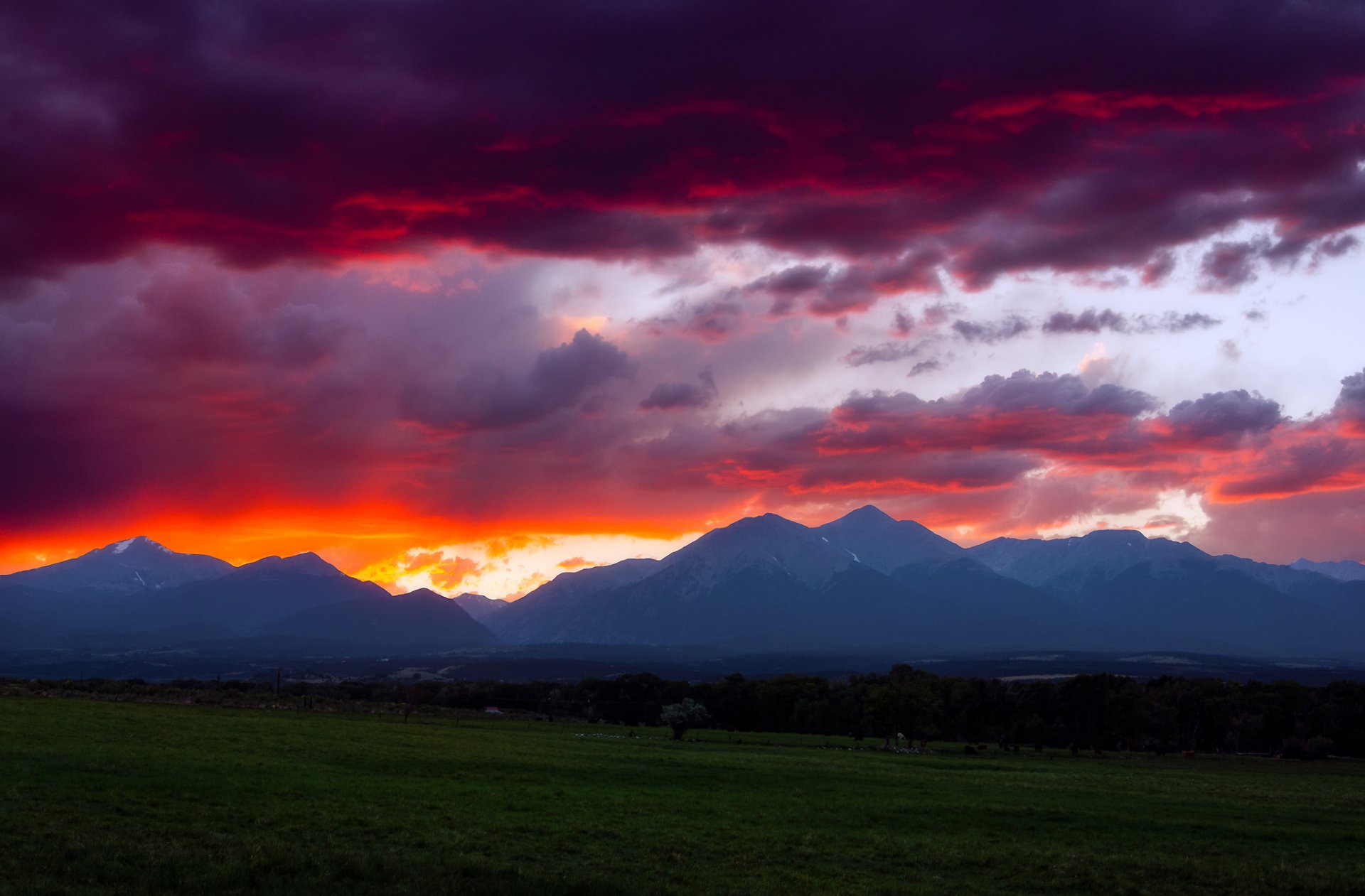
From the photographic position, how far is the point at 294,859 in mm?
22500

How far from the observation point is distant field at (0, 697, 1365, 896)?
74.5ft

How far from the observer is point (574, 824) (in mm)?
32281

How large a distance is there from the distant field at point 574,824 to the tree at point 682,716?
130 feet

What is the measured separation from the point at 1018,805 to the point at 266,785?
3269 cm

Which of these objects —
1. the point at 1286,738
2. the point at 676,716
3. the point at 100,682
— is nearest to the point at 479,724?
the point at 676,716

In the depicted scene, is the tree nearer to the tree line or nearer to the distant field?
the tree line

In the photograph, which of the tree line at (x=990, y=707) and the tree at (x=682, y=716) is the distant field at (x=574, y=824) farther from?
the tree line at (x=990, y=707)

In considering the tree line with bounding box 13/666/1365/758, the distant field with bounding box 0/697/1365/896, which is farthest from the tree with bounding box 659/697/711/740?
the distant field with bounding box 0/697/1365/896

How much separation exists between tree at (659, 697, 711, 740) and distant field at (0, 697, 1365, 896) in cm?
3977

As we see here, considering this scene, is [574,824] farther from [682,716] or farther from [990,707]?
[990,707]

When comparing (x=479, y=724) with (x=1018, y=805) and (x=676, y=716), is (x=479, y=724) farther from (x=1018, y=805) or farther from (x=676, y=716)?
(x=1018, y=805)

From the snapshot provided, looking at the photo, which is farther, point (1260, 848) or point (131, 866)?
point (1260, 848)

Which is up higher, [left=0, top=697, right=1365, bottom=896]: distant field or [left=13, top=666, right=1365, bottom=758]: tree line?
[left=0, top=697, right=1365, bottom=896]: distant field

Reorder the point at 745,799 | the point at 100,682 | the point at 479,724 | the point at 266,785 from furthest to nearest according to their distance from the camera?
the point at 100,682 → the point at 479,724 → the point at 745,799 → the point at 266,785
